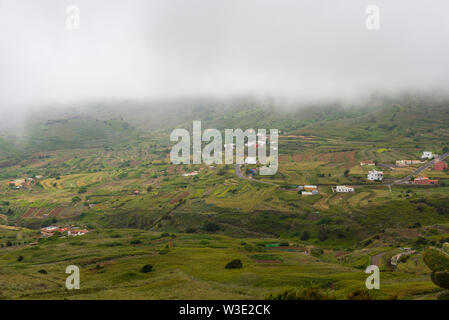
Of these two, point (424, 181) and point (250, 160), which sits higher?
point (250, 160)

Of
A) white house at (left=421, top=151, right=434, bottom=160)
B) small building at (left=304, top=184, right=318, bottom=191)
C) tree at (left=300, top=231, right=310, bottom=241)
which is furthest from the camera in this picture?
white house at (left=421, top=151, right=434, bottom=160)

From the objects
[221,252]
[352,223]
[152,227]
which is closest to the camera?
[221,252]

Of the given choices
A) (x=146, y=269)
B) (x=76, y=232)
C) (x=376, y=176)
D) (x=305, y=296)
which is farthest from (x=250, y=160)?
(x=305, y=296)

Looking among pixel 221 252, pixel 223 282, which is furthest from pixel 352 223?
pixel 223 282

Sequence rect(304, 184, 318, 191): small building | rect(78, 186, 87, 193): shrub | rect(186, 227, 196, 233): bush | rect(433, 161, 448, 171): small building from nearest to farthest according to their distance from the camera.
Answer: rect(186, 227, 196, 233): bush
rect(304, 184, 318, 191): small building
rect(433, 161, 448, 171): small building
rect(78, 186, 87, 193): shrub

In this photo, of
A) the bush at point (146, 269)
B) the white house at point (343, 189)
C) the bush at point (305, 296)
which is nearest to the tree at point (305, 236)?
the white house at point (343, 189)

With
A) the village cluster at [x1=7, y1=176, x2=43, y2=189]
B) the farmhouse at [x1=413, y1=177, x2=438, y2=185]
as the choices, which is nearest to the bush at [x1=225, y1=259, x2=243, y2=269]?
the farmhouse at [x1=413, y1=177, x2=438, y2=185]

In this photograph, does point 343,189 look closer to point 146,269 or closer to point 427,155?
point 427,155

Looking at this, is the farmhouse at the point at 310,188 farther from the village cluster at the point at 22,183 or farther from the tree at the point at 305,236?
the village cluster at the point at 22,183

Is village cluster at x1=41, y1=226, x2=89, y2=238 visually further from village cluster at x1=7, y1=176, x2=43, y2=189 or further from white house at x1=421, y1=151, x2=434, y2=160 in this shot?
white house at x1=421, y1=151, x2=434, y2=160

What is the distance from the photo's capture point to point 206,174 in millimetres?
157000
